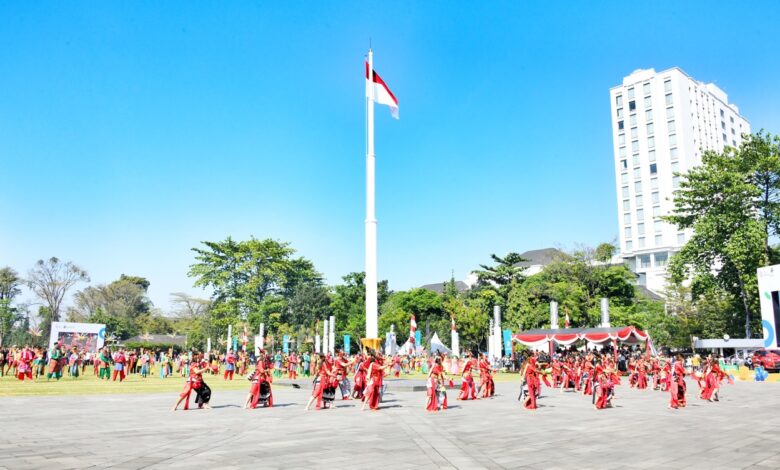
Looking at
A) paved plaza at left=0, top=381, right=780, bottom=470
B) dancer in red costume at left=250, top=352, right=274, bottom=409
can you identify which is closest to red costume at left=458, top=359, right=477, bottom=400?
paved plaza at left=0, top=381, right=780, bottom=470

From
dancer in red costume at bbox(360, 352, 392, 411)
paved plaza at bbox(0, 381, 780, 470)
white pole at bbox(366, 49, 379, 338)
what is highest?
white pole at bbox(366, 49, 379, 338)

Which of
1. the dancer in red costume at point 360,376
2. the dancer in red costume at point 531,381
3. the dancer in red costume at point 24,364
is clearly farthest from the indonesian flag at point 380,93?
the dancer in red costume at point 24,364

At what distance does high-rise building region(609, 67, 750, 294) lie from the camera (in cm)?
8550

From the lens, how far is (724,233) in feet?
140

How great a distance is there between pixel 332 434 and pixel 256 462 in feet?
9.67

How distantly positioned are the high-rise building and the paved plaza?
75637 mm

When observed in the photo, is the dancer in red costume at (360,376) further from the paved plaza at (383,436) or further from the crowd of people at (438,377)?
the paved plaza at (383,436)

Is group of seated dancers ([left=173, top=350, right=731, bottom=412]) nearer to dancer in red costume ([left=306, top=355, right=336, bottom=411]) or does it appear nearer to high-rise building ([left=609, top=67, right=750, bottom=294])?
dancer in red costume ([left=306, top=355, right=336, bottom=411])

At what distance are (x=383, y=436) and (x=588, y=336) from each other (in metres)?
28.7

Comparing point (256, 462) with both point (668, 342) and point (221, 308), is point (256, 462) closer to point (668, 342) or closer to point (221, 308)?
point (668, 342)

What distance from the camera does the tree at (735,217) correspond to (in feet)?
135

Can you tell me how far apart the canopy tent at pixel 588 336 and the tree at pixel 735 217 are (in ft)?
35.0

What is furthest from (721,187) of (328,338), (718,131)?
(718,131)

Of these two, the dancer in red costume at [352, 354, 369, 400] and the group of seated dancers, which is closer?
the group of seated dancers
